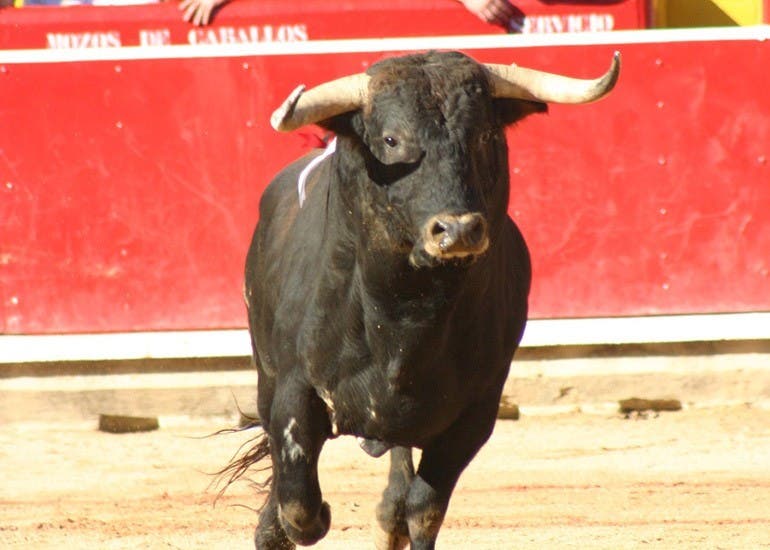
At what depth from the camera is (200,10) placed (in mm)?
8281

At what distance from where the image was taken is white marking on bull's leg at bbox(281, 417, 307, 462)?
4.55m

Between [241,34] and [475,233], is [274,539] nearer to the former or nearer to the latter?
[475,233]

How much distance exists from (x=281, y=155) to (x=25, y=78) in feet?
4.47

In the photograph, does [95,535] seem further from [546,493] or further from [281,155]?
[281,155]

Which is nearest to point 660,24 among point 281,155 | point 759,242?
point 759,242

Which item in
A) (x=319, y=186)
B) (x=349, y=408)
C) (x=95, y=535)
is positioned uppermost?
(x=319, y=186)

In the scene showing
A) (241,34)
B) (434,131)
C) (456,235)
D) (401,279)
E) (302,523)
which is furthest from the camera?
(241,34)

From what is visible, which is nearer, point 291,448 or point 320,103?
point 320,103

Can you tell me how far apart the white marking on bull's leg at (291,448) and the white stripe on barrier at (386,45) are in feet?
11.4

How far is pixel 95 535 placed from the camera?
602cm

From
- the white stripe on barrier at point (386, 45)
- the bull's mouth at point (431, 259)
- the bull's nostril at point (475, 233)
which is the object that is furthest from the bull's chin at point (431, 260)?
the white stripe on barrier at point (386, 45)

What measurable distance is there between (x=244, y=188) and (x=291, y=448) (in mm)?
3562

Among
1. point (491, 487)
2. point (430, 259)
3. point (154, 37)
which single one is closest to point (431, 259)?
point (430, 259)

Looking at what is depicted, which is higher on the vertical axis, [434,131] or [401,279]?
[434,131]
